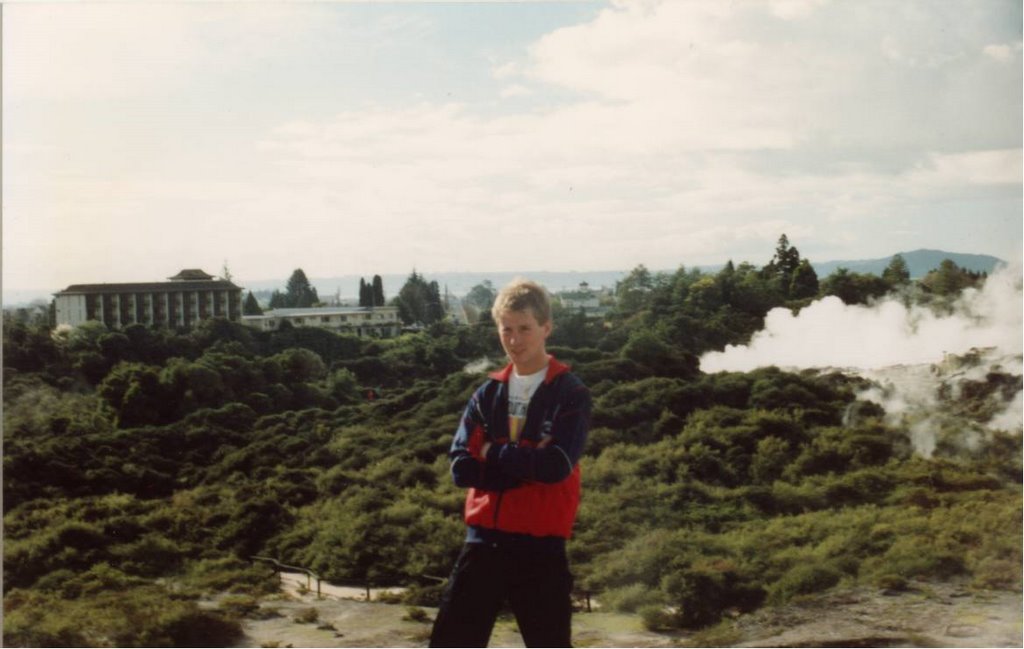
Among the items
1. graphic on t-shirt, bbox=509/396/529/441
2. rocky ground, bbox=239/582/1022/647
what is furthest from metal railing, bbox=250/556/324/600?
graphic on t-shirt, bbox=509/396/529/441

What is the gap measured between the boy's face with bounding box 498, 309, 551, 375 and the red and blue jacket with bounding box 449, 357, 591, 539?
10 centimetres

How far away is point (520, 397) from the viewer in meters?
3.50

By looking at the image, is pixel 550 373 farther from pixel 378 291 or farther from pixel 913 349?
pixel 913 349

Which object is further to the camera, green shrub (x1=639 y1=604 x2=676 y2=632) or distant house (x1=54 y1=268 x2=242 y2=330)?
distant house (x1=54 y1=268 x2=242 y2=330)

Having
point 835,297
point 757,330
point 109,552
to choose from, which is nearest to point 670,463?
point 757,330

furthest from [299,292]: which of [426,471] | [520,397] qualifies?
[520,397]

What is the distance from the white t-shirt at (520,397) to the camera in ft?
11.4

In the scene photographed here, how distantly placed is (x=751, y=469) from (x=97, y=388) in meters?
3.70

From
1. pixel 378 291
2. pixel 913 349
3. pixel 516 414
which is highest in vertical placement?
pixel 378 291

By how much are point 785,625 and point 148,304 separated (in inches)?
148

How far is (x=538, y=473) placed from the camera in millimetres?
3219

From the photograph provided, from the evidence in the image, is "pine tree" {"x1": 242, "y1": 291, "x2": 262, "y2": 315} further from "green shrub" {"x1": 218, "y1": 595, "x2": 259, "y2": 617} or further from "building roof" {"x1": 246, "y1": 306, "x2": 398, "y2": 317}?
"green shrub" {"x1": 218, "y1": 595, "x2": 259, "y2": 617}

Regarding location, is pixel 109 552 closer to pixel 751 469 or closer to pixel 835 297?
pixel 751 469

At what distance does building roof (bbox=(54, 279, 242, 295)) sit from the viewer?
202 inches
